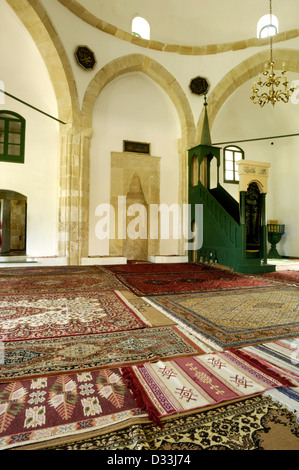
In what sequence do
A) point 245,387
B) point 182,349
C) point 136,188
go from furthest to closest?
1. point 136,188
2. point 182,349
3. point 245,387

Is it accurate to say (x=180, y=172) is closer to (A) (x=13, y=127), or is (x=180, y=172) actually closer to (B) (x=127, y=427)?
(A) (x=13, y=127)

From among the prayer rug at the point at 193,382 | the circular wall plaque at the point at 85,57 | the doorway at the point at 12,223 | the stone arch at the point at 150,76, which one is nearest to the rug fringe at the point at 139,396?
the prayer rug at the point at 193,382

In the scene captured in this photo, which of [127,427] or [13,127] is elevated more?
[13,127]

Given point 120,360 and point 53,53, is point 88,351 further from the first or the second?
point 53,53

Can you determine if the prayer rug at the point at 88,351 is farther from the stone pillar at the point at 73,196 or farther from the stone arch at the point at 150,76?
the stone arch at the point at 150,76

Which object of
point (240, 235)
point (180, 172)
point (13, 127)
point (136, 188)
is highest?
point (13, 127)

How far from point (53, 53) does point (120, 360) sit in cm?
777

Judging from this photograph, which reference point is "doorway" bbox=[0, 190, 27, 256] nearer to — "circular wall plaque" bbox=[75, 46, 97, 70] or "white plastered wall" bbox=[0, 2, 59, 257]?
"white plastered wall" bbox=[0, 2, 59, 257]

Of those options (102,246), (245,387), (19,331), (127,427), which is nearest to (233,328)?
(245,387)

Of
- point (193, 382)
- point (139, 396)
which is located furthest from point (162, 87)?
point (139, 396)

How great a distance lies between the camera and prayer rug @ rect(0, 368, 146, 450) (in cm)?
88

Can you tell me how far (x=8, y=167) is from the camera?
23.4 feet

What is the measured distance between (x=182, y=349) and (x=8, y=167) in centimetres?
729

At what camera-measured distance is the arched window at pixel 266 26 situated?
8391mm
